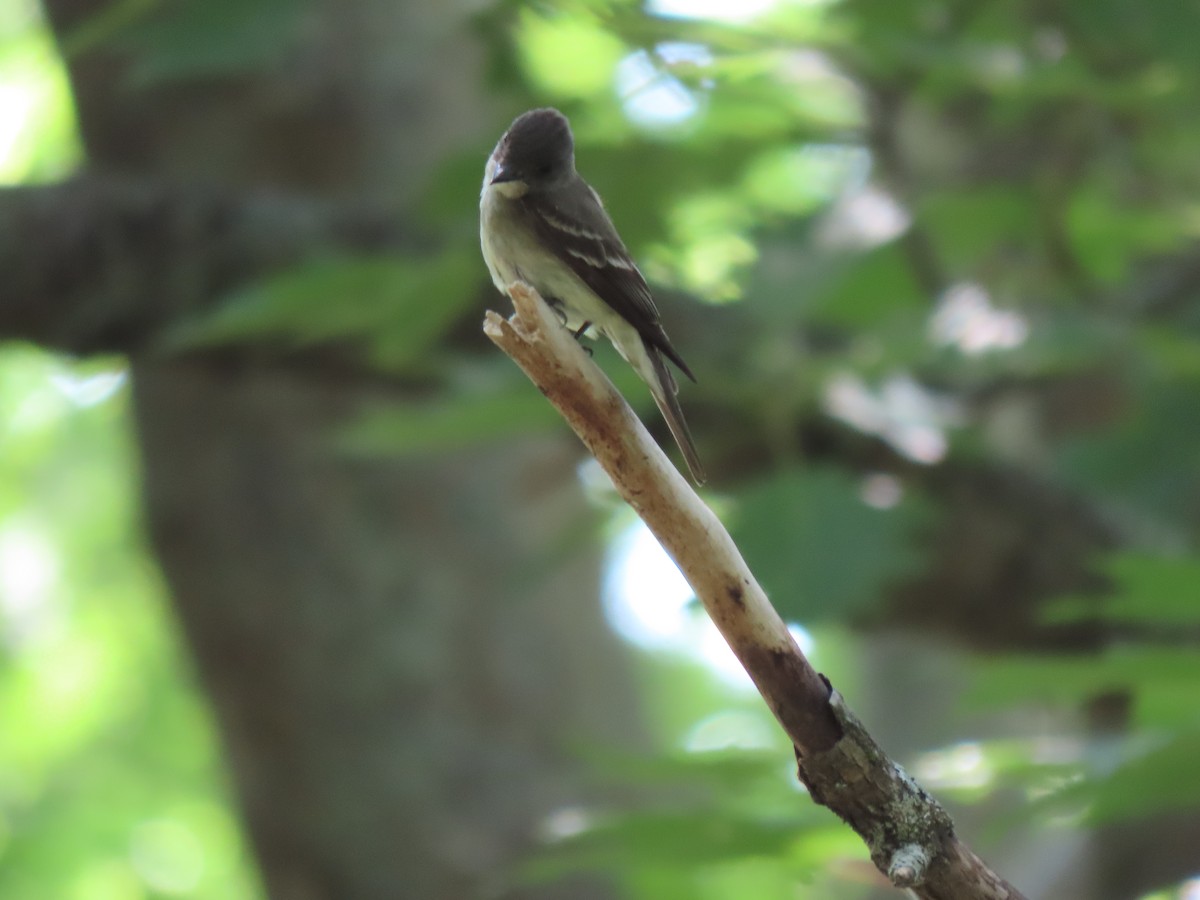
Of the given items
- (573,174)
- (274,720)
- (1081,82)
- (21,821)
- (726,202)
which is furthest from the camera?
(21,821)

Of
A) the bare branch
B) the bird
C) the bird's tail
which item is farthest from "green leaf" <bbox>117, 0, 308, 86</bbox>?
the bare branch

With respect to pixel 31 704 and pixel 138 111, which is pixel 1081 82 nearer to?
pixel 138 111

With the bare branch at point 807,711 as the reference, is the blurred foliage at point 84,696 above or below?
above

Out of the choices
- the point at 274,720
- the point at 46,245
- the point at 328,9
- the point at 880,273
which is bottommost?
the point at 274,720

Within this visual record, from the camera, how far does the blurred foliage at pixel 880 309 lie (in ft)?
12.2

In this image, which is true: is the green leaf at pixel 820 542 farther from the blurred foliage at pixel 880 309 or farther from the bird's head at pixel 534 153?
the bird's head at pixel 534 153

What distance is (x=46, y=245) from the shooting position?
19.4 ft

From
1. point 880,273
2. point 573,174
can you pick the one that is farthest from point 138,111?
point 573,174

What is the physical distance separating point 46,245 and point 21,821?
24.8ft

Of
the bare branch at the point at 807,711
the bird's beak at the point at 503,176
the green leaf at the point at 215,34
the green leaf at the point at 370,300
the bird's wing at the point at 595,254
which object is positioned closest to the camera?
the bare branch at the point at 807,711

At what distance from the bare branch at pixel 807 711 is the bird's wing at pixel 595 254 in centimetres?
76

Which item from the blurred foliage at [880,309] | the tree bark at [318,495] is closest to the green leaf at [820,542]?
the blurred foliage at [880,309]

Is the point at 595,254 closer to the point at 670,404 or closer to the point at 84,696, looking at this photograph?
the point at 670,404

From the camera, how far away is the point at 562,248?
3244mm
